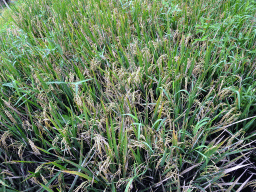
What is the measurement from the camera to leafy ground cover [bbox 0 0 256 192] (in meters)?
0.93

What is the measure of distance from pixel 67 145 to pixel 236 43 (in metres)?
1.62

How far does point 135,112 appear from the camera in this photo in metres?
1.00

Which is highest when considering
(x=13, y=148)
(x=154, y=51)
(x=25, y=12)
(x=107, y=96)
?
(x=25, y=12)

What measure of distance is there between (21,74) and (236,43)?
1966 mm

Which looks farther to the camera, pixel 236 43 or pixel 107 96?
pixel 236 43

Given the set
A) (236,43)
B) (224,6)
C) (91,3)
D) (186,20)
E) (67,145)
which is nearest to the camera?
(67,145)

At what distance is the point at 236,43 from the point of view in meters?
1.60

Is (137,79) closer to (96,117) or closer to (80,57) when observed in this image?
(96,117)

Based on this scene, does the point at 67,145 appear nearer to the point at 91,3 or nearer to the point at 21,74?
the point at 21,74

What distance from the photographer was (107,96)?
1.24m

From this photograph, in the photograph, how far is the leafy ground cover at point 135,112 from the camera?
93 cm

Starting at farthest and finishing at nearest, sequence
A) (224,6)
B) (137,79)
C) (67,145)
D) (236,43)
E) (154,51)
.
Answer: (224,6) < (236,43) < (154,51) < (137,79) < (67,145)

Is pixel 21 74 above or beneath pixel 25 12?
beneath

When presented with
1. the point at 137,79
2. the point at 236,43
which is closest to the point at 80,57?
the point at 137,79
